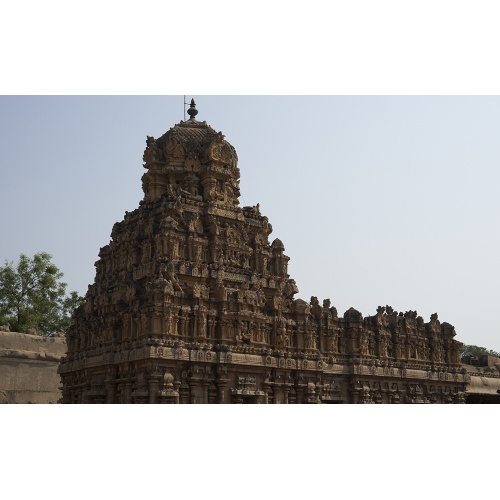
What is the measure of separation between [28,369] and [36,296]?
49.0ft

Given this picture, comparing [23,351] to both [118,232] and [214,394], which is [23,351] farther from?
[214,394]

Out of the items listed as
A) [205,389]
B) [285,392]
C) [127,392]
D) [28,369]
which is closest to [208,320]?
[205,389]

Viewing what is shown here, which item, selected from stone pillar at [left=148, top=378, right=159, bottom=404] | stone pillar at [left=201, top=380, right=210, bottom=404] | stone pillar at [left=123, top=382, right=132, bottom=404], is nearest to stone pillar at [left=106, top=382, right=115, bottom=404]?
stone pillar at [left=123, top=382, right=132, bottom=404]

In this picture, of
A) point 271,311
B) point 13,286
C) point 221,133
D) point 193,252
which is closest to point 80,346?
point 193,252

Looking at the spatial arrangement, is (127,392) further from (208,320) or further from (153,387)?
(208,320)

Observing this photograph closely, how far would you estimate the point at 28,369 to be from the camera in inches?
1271

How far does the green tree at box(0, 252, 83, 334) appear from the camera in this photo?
45.2 meters

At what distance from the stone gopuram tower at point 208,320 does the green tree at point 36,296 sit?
57.4 ft

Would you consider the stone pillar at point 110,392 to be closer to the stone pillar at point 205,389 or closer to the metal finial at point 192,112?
the stone pillar at point 205,389

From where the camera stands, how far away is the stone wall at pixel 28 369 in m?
31.2

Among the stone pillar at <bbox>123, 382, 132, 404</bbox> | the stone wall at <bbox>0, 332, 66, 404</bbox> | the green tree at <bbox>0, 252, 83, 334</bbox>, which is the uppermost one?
the green tree at <bbox>0, 252, 83, 334</bbox>

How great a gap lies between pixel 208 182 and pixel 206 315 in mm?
6790

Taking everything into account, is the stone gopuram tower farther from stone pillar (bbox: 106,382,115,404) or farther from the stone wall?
the stone wall

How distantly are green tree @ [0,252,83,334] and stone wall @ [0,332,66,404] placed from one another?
1193 centimetres
